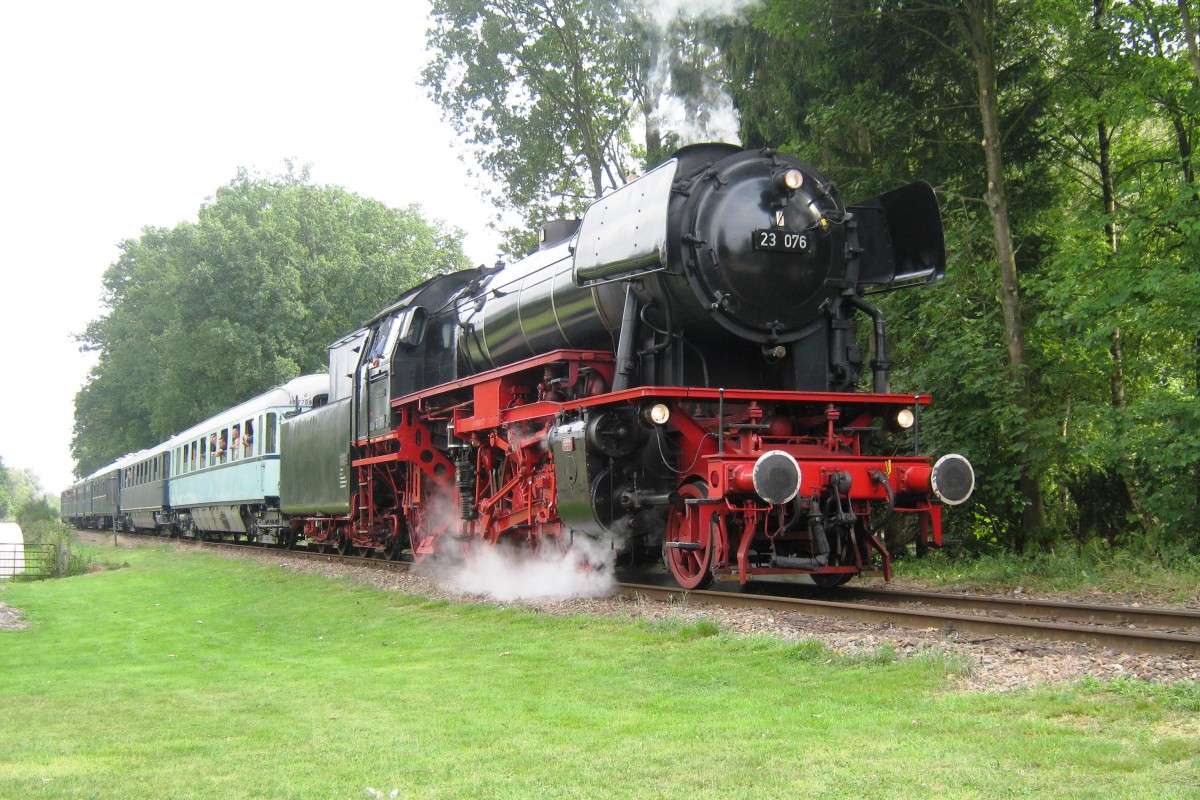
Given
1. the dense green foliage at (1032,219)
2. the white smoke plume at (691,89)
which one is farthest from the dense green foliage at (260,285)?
the dense green foliage at (1032,219)

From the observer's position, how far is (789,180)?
8898 millimetres

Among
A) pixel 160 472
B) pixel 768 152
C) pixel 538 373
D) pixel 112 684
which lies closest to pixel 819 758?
pixel 112 684

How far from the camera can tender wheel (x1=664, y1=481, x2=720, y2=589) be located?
855 cm

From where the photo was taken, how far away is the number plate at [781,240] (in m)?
8.84

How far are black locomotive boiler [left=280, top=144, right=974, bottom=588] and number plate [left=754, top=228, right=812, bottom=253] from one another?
0.01 meters

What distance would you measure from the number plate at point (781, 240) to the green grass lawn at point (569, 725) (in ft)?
10.9

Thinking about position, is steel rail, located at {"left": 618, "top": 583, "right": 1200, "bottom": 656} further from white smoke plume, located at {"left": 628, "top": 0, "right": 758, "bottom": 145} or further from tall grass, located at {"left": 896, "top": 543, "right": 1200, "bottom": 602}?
white smoke plume, located at {"left": 628, "top": 0, "right": 758, "bottom": 145}

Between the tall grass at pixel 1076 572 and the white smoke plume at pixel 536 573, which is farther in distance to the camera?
the white smoke plume at pixel 536 573

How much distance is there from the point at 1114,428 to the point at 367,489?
9980 mm

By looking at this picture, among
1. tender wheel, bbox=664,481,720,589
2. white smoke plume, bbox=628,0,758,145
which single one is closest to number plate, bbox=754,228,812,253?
tender wheel, bbox=664,481,720,589

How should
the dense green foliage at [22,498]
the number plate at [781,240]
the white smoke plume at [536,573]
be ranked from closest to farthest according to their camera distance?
the number plate at [781,240], the white smoke plume at [536,573], the dense green foliage at [22,498]

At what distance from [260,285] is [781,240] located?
1459 inches

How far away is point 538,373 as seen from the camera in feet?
35.8

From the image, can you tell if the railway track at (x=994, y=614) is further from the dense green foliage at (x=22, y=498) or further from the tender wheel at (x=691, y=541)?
the dense green foliage at (x=22, y=498)
